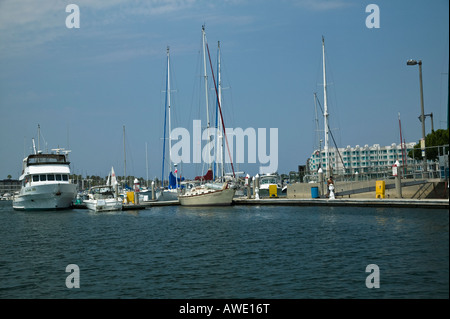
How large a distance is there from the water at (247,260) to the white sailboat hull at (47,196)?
1363 inches

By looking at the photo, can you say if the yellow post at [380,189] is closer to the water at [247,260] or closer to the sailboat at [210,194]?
the water at [247,260]

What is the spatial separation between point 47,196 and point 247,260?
5379 cm

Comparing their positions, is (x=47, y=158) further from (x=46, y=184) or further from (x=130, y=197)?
(x=130, y=197)

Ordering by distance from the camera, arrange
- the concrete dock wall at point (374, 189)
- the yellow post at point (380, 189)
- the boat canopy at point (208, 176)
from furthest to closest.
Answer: the boat canopy at point (208, 176)
the yellow post at point (380, 189)
the concrete dock wall at point (374, 189)

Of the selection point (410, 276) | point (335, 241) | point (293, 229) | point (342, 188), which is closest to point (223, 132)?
point (342, 188)

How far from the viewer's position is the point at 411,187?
139 ft

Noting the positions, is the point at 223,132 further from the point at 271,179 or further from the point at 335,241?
the point at 271,179

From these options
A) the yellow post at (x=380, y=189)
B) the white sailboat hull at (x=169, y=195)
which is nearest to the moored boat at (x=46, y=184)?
the white sailboat hull at (x=169, y=195)

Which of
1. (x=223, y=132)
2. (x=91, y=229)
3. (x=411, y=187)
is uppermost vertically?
(x=223, y=132)

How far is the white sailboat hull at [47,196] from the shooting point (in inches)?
2717

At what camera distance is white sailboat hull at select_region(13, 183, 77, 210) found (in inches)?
2717

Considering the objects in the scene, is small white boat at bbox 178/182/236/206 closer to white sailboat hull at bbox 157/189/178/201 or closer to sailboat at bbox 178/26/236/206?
sailboat at bbox 178/26/236/206

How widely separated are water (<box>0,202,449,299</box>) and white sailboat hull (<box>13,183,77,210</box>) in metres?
34.6
